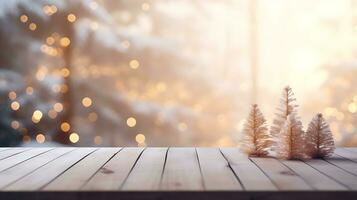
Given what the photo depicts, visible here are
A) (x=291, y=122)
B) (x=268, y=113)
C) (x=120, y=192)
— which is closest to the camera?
(x=120, y=192)

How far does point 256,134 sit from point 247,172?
1.56 ft

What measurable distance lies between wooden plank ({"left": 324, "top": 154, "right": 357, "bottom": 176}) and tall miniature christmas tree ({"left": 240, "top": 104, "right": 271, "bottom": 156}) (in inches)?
9.3

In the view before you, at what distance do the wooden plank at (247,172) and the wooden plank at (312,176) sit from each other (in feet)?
0.37

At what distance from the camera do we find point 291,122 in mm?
1961

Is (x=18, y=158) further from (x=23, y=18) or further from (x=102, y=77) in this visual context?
(x=23, y=18)

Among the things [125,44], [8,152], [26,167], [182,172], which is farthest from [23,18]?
[182,172]

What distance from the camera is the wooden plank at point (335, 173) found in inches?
56.1

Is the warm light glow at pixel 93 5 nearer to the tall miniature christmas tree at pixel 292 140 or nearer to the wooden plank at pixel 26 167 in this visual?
the wooden plank at pixel 26 167

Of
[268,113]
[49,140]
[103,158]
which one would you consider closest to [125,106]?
Answer: [49,140]

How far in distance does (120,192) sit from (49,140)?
8.96 feet

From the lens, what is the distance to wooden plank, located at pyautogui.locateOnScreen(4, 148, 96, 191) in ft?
4.50

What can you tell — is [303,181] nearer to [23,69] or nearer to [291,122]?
[291,122]

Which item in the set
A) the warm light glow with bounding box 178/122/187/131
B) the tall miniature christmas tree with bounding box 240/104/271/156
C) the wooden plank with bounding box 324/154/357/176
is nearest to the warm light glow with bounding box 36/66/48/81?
the warm light glow with bounding box 178/122/187/131

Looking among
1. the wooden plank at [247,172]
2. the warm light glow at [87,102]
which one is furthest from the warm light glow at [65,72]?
the wooden plank at [247,172]
